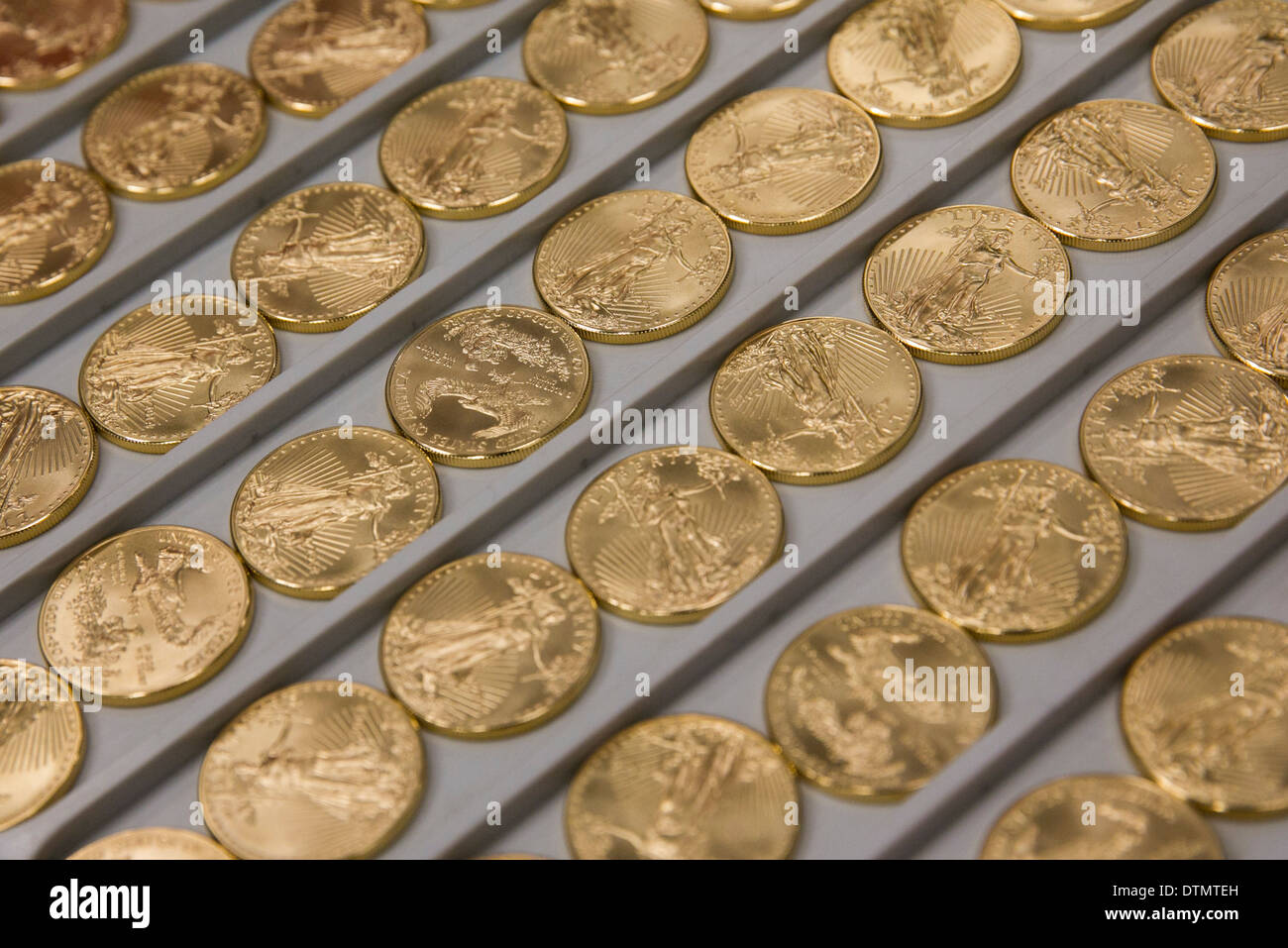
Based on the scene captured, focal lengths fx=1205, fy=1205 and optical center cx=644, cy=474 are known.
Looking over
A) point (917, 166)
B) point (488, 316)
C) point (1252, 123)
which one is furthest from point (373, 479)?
point (1252, 123)

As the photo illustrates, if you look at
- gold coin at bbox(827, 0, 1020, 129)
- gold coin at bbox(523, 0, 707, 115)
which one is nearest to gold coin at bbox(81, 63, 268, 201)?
gold coin at bbox(523, 0, 707, 115)

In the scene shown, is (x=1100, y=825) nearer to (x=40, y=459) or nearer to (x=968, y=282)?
(x=968, y=282)

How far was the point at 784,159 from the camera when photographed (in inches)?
Answer: 125

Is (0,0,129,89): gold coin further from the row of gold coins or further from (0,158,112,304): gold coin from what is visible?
the row of gold coins

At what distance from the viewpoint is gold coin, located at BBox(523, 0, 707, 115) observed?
3316 millimetres

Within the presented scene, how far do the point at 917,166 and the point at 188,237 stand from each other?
6.37 feet

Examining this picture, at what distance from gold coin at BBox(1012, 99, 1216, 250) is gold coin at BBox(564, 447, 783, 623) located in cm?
107

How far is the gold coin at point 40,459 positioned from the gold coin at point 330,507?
17.0 inches

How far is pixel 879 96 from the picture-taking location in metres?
3.24

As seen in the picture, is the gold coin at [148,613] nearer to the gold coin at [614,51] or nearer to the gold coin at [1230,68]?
the gold coin at [614,51]

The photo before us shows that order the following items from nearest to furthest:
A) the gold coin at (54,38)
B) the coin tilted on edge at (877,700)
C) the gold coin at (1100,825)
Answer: the gold coin at (1100,825) → the coin tilted on edge at (877,700) → the gold coin at (54,38)

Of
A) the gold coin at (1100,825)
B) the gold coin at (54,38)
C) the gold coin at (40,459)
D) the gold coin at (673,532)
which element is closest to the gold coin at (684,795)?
the gold coin at (673,532)

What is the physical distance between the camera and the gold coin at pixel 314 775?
246cm
